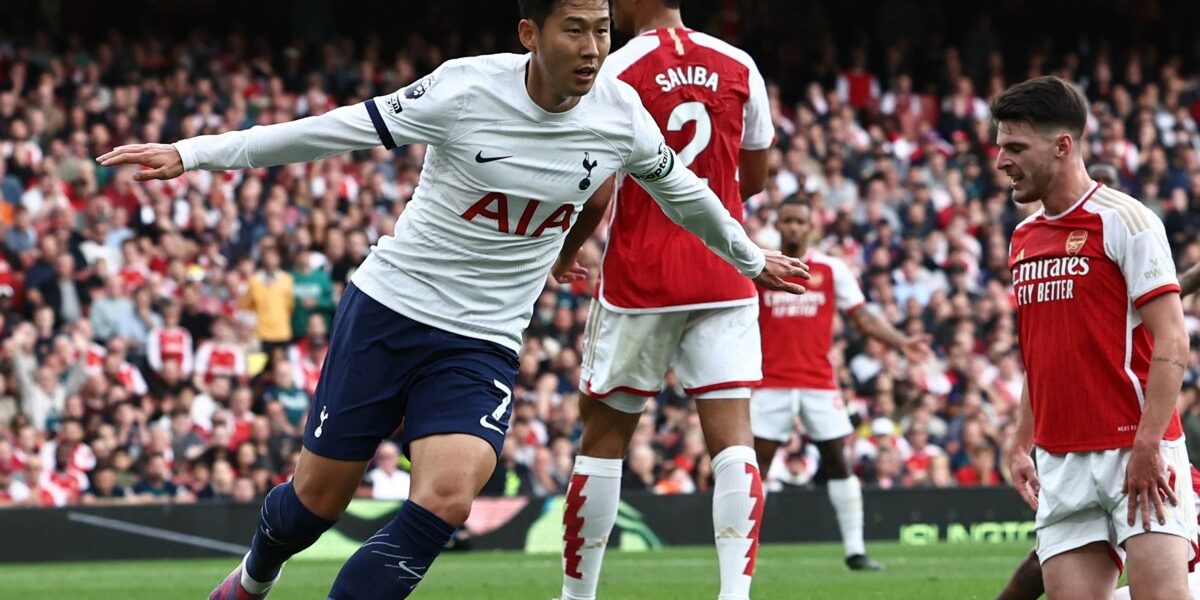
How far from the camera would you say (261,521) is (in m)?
6.12

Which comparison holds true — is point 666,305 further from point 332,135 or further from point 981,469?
point 981,469

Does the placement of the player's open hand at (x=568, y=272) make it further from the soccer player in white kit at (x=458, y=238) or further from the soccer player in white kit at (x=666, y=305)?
the soccer player in white kit at (x=458, y=238)

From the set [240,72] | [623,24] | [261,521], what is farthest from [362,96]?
[261,521]

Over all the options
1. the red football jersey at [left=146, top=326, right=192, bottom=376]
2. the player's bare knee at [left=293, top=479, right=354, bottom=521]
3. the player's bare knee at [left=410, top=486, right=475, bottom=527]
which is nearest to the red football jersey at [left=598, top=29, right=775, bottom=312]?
the player's bare knee at [left=293, top=479, right=354, bottom=521]

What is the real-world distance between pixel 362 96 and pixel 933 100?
26.6ft

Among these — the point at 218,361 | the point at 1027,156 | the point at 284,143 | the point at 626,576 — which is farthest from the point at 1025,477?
the point at 218,361

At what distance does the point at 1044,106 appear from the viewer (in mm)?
5602

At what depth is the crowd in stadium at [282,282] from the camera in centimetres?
1578

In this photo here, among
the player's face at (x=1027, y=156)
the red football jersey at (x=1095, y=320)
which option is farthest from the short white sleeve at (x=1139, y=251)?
the player's face at (x=1027, y=156)

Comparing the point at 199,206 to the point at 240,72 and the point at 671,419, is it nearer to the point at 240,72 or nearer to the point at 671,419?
the point at 240,72

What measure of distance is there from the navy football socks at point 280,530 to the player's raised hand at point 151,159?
1.23m

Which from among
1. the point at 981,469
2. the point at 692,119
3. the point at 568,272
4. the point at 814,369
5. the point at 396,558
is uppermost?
the point at 692,119

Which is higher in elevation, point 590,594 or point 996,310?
point 996,310

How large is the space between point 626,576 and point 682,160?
5.15m
